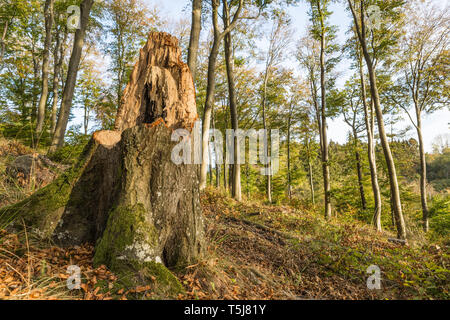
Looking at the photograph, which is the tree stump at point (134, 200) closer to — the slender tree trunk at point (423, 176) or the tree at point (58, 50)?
the tree at point (58, 50)

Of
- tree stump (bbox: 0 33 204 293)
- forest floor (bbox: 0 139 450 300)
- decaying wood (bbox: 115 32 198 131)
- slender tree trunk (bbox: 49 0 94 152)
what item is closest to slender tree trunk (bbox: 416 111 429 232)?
forest floor (bbox: 0 139 450 300)

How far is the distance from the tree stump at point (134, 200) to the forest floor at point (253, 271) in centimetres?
18

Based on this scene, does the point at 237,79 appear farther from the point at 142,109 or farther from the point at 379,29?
the point at 142,109

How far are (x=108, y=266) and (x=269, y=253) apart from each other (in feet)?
9.56

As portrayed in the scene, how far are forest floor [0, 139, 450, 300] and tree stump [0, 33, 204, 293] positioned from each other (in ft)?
0.61

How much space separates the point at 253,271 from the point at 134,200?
200 cm

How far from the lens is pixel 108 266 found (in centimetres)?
217

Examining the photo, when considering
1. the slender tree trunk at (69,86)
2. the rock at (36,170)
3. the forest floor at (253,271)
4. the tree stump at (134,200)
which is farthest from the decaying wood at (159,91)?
the slender tree trunk at (69,86)

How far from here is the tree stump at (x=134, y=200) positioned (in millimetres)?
2264

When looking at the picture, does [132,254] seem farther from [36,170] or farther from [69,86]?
[69,86]

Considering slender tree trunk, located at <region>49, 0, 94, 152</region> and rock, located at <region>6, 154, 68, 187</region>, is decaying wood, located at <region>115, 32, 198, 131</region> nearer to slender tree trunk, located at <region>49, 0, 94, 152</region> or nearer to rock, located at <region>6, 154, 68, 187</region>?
rock, located at <region>6, 154, 68, 187</region>

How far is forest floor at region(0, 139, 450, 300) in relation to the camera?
192cm

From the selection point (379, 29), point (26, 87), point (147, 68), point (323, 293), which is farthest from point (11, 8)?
point (379, 29)

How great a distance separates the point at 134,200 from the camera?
8.06 ft
